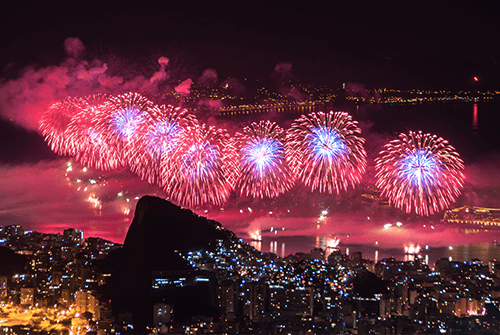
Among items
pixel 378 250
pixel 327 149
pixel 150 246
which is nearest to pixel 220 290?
pixel 150 246

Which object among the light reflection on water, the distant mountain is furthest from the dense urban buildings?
the light reflection on water

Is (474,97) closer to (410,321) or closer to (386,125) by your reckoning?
(386,125)

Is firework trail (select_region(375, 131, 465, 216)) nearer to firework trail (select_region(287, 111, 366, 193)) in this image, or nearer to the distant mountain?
firework trail (select_region(287, 111, 366, 193))

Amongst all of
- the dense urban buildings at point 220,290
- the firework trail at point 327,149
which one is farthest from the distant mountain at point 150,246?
the firework trail at point 327,149

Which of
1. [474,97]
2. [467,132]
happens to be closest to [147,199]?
[474,97]

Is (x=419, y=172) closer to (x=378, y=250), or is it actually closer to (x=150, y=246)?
(x=378, y=250)
